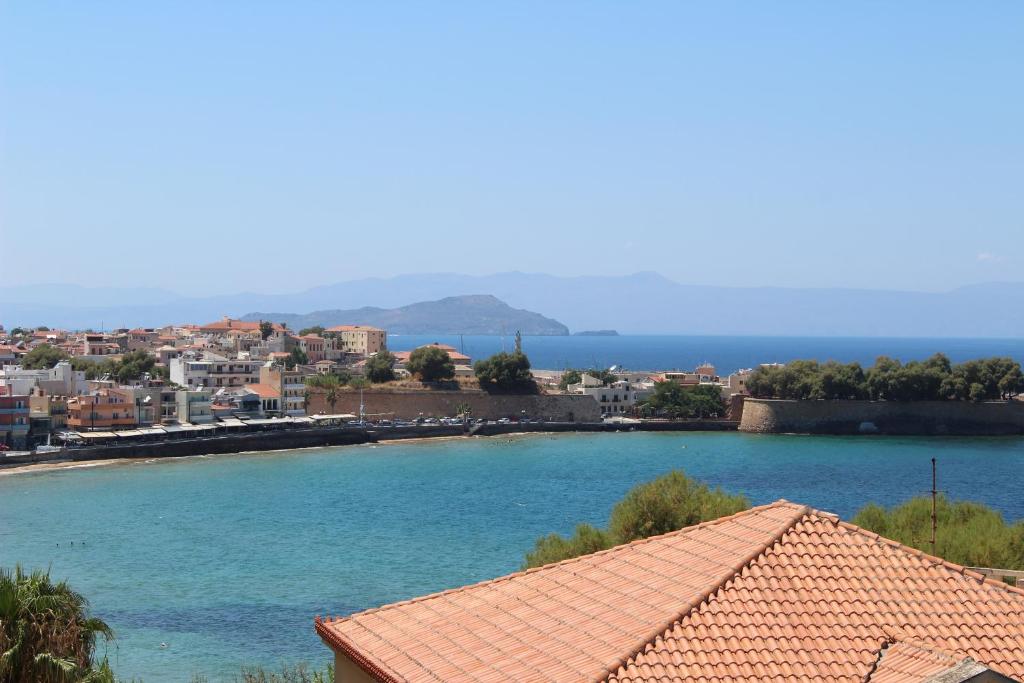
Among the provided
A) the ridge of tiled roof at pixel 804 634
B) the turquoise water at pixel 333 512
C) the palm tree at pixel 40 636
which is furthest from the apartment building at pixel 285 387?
the ridge of tiled roof at pixel 804 634

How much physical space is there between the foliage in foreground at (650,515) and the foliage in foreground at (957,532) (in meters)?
2.60

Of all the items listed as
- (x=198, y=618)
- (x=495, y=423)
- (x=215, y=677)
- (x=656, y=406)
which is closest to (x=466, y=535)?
(x=198, y=618)

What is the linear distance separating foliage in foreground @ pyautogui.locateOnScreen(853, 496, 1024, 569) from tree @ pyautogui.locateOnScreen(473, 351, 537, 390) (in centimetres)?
4799

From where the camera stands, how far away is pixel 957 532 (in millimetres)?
19703

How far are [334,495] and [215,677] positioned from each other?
22.7 meters

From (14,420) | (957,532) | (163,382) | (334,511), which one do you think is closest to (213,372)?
(163,382)

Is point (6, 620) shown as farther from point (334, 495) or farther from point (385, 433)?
point (385, 433)

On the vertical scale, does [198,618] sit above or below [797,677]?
below

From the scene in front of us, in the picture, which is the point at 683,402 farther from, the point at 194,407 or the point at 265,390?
the point at 194,407

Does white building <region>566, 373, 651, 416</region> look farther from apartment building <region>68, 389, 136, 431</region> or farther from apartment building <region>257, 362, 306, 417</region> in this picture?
apartment building <region>68, 389, 136, 431</region>

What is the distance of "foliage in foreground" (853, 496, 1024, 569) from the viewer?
18.5m

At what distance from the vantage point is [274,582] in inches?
1017

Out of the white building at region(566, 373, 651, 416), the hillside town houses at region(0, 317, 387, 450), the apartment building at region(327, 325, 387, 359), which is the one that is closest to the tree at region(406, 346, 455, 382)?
the hillside town houses at region(0, 317, 387, 450)

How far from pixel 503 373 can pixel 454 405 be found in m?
3.52
